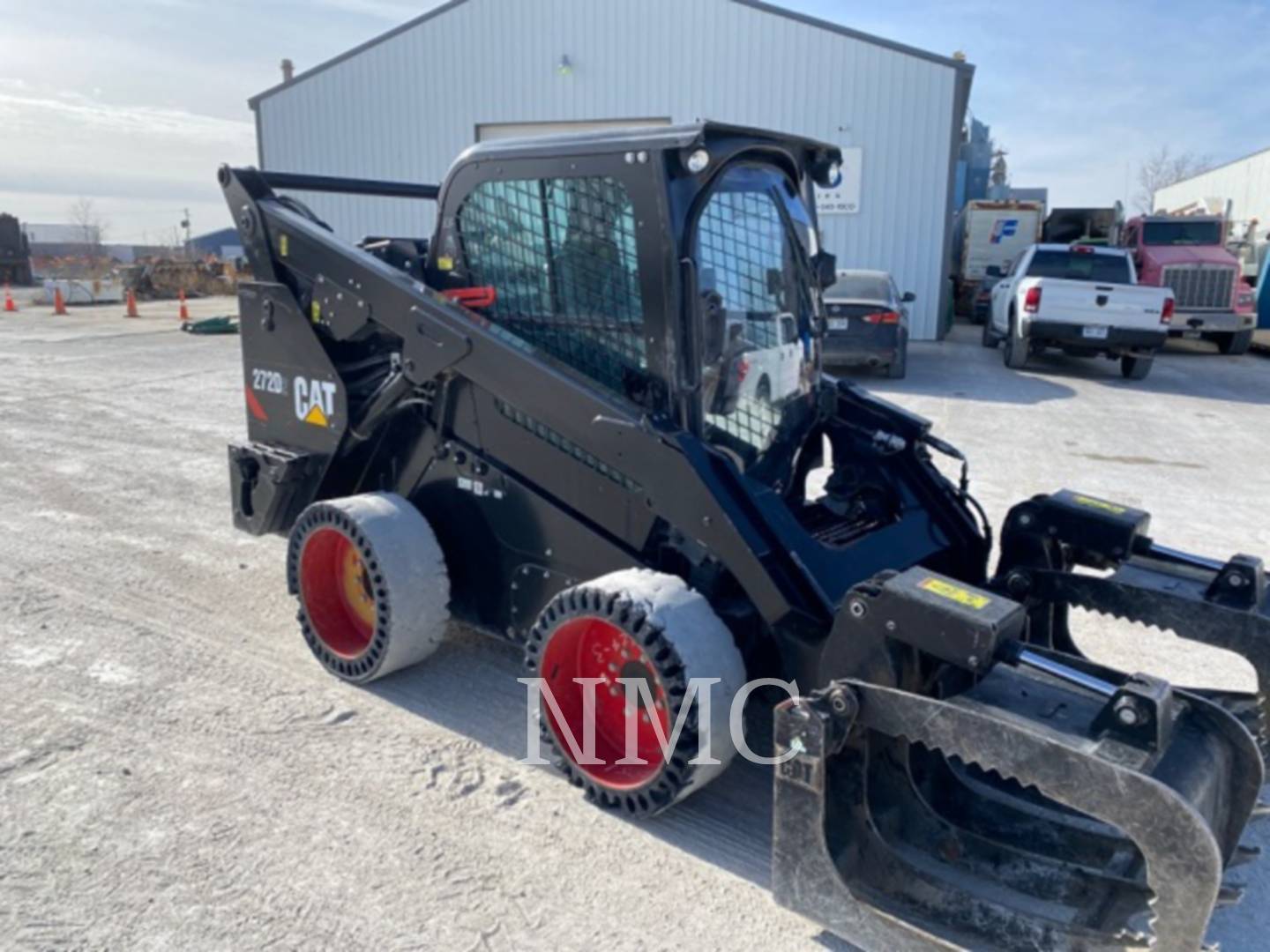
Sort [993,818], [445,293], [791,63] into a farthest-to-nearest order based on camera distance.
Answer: [791,63]
[445,293]
[993,818]

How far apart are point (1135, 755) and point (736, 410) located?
174 centimetres

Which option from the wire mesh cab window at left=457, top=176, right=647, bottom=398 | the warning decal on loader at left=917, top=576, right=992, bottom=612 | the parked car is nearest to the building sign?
the parked car

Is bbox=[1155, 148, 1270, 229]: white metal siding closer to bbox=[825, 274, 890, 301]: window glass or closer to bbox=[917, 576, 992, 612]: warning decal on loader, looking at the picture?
bbox=[825, 274, 890, 301]: window glass

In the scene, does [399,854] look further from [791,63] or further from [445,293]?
[791,63]

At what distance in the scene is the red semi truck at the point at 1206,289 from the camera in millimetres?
16516

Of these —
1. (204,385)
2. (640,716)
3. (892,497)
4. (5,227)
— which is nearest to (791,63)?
(204,385)

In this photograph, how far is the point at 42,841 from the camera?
9.71 feet

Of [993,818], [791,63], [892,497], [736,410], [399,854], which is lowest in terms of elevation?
[399,854]

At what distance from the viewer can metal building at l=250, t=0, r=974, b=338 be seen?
54.4 ft

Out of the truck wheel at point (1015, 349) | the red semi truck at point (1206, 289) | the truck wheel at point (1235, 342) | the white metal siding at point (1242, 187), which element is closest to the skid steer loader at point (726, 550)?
the truck wheel at point (1015, 349)

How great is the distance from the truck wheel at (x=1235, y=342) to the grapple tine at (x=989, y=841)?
16.9 m

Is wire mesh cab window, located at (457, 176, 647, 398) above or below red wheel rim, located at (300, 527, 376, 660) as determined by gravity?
above

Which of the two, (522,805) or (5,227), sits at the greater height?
(5,227)

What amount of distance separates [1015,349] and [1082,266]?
1.64 m
